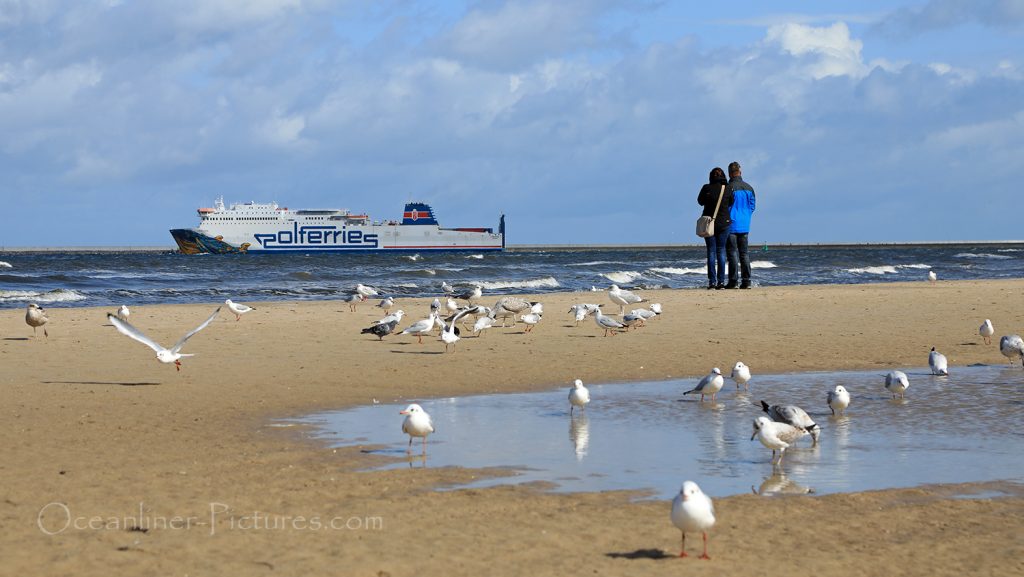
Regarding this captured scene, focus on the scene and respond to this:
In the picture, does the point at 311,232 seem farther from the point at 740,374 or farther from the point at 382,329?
the point at 740,374

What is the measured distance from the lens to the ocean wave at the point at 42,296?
26784 mm

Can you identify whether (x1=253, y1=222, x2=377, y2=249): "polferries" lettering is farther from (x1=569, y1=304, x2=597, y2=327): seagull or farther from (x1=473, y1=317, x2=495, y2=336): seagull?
(x1=473, y1=317, x2=495, y2=336): seagull

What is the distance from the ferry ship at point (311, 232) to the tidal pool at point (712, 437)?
94743 millimetres

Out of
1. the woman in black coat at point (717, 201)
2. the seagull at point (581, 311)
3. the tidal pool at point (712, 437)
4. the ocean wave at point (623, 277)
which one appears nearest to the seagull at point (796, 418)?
the tidal pool at point (712, 437)

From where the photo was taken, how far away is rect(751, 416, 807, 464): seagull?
7145 millimetres

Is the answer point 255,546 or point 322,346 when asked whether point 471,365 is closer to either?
point 322,346

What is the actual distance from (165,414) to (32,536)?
147 inches

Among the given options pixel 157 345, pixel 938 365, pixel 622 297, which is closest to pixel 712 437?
pixel 938 365

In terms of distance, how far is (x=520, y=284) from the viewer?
113ft

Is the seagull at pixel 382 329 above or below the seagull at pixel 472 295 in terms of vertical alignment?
below

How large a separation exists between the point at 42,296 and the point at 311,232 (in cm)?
7810

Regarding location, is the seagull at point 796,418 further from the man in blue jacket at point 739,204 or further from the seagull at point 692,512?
the man in blue jacket at point 739,204

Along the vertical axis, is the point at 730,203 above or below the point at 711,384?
above

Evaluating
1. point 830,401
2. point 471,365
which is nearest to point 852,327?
point 471,365
